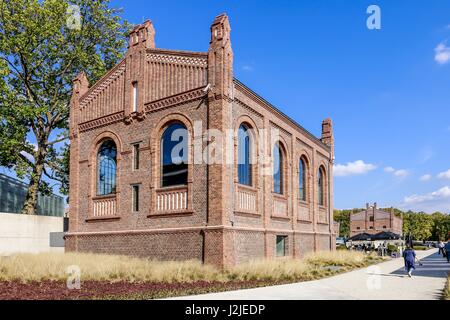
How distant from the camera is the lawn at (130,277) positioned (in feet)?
39.1

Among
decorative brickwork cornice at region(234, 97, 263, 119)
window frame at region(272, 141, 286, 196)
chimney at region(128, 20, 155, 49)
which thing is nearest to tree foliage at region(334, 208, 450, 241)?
window frame at region(272, 141, 286, 196)

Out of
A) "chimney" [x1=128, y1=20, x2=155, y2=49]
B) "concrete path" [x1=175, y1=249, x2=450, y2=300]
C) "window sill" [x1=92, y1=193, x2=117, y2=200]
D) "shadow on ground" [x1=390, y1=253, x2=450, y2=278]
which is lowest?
"shadow on ground" [x1=390, y1=253, x2=450, y2=278]

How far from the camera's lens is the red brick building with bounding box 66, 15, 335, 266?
18.1 meters

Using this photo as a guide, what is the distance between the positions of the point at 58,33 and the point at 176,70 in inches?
476

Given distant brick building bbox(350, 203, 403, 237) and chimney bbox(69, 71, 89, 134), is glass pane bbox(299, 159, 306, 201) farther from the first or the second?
distant brick building bbox(350, 203, 403, 237)

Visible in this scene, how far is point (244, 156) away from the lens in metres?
20.5

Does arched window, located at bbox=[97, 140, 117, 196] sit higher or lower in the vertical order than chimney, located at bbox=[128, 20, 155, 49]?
lower

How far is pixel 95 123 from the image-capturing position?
23406 millimetres

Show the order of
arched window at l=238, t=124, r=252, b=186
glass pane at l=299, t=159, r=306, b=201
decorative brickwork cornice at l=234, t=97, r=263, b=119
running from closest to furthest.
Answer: decorative brickwork cornice at l=234, t=97, r=263, b=119 < arched window at l=238, t=124, r=252, b=186 < glass pane at l=299, t=159, r=306, b=201

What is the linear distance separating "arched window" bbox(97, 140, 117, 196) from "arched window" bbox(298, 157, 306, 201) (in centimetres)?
1153

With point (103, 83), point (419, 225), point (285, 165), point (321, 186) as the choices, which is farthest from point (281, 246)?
point (419, 225)

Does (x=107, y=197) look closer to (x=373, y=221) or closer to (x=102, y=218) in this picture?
(x=102, y=218)

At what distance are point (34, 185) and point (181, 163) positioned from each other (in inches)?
551

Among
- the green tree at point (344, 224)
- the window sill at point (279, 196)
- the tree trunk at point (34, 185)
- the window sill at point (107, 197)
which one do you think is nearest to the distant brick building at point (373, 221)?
the green tree at point (344, 224)
